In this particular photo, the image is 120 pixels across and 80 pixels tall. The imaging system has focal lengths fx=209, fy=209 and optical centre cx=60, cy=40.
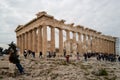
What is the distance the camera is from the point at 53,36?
156 ft

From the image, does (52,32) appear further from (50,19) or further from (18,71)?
(18,71)

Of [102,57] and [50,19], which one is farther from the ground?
[50,19]

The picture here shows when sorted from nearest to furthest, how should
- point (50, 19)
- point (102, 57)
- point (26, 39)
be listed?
point (102, 57) → point (50, 19) → point (26, 39)

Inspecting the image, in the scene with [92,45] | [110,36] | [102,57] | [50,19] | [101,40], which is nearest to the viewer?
[102,57]

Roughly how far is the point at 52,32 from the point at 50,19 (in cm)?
302

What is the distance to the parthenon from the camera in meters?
46.1

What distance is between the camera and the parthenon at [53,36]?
46.1 meters

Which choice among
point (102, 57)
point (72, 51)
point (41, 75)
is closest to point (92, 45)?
point (72, 51)

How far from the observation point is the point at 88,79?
→ 1580cm

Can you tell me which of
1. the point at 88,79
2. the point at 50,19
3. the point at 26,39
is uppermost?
the point at 50,19

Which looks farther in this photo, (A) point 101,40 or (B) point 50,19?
(A) point 101,40

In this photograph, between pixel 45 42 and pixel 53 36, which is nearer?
pixel 45 42

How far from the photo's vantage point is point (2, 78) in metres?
15.4

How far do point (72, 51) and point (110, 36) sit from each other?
1333 inches
